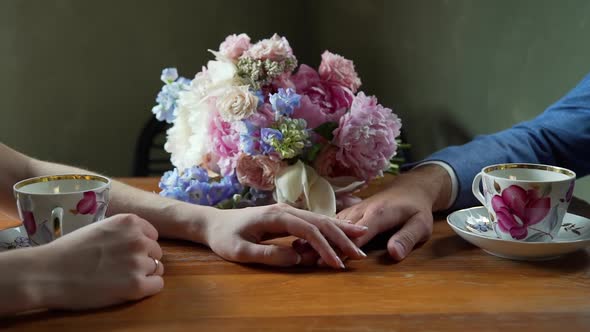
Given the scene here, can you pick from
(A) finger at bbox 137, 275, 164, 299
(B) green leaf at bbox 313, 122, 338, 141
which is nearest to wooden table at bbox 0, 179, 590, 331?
(A) finger at bbox 137, 275, 164, 299

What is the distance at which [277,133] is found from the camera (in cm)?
116

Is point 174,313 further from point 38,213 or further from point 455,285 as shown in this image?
point 455,285

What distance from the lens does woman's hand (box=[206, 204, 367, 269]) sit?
3.26 feet

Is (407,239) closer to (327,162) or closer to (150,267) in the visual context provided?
(327,162)

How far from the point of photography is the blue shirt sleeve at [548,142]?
1360 millimetres

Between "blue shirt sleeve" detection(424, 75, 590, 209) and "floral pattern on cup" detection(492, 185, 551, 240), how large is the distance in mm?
313

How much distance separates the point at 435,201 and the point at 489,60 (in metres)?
1.16

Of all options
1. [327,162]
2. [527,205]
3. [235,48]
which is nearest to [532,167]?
[527,205]

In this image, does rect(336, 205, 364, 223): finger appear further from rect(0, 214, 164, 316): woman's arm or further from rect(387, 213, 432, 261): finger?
rect(0, 214, 164, 316): woman's arm

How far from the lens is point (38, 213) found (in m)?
0.92

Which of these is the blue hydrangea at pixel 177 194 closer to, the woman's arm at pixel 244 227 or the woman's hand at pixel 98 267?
the woman's arm at pixel 244 227

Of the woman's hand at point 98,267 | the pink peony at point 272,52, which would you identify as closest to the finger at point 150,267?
the woman's hand at point 98,267

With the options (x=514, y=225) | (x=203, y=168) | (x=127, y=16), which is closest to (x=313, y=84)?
(x=203, y=168)

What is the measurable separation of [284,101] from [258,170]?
0.42 ft
